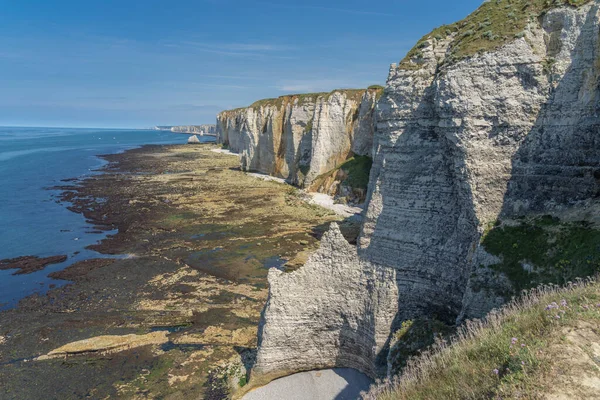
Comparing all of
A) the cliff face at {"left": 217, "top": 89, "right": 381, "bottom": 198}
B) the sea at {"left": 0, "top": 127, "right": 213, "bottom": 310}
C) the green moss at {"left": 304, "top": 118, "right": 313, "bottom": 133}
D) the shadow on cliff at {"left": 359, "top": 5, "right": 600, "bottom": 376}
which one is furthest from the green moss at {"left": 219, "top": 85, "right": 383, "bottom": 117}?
the sea at {"left": 0, "top": 127, "right": 213, "bottom": 310}

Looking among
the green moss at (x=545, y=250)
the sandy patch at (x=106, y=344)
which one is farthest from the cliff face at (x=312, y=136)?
the green moss at (x=545, y=250)

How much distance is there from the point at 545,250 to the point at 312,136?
49088mm

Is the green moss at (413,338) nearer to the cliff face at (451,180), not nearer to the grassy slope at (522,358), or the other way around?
the cliff face at (451,180)

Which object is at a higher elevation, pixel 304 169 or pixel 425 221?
pixel 425 221

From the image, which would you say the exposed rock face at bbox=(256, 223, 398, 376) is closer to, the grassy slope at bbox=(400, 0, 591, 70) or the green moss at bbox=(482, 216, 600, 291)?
the green moss at bbox=(482, 216, 600, 291)

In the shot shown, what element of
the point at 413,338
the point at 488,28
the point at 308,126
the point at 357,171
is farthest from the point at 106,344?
the point at 308,126

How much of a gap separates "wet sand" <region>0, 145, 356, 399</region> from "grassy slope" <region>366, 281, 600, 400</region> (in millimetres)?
10480

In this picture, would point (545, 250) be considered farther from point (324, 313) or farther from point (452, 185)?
point (324, 313)

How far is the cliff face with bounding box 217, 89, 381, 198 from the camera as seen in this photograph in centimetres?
5284

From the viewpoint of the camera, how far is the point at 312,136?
5850 centimetres

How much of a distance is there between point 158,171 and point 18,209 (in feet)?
108

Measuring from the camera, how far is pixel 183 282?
84.7 ft

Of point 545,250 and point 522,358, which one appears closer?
point 522,358

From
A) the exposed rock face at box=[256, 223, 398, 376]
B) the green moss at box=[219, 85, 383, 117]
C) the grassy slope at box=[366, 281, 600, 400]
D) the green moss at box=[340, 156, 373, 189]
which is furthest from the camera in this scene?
the green moss at box=[219, 85, 383, 117]
